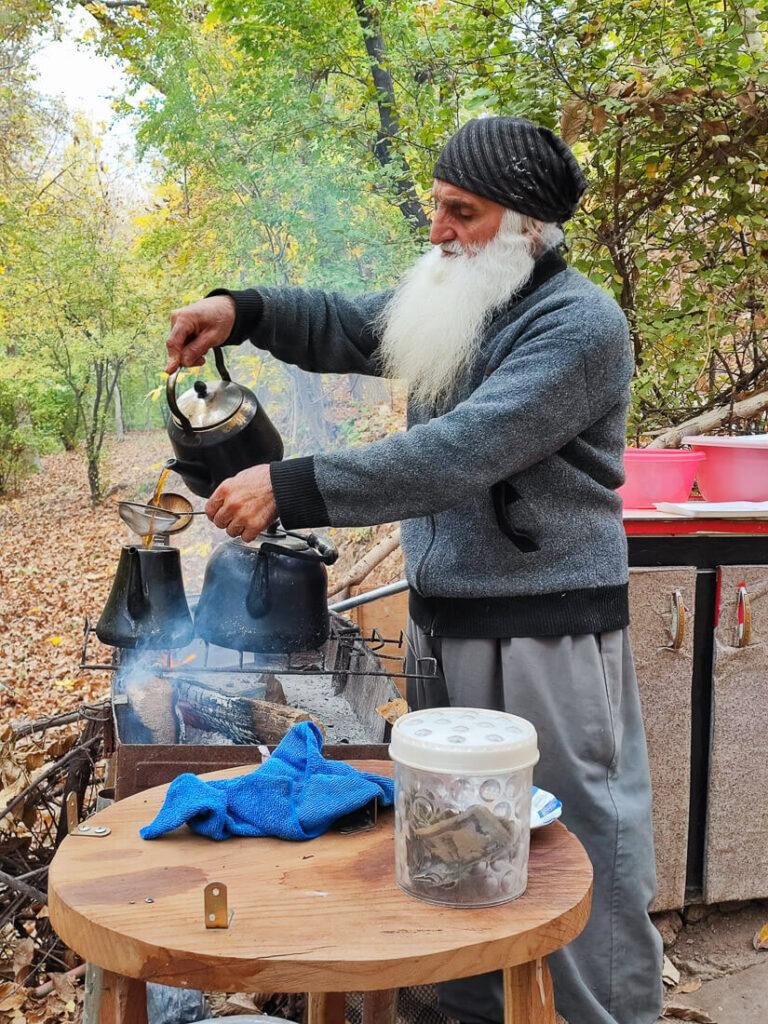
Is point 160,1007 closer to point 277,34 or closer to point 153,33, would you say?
point 277,34

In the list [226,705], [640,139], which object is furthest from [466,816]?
[640,139]

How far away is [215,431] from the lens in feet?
6.68

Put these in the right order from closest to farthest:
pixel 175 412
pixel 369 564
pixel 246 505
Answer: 1. pixel 246 505
2. pixel 175 412
3. pixel 369 564

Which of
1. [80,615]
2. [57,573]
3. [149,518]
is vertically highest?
[149,518]

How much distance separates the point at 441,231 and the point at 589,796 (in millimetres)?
1231

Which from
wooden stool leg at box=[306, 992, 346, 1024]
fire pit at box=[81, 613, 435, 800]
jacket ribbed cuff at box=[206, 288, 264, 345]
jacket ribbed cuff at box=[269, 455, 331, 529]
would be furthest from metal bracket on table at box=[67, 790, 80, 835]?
jacket ribbed cuff at box=[269, 455, 331, 529]

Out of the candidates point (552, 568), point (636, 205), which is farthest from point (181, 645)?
point (636, 205)

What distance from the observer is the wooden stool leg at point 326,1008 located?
1698 millimetres

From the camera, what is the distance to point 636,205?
3.84 meters

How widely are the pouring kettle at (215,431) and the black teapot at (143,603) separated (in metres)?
0.20

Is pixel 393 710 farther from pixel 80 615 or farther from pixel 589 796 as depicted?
pixel 80 615

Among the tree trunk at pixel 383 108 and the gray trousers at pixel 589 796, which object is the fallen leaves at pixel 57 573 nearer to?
the tree trunk at pixel 383 108

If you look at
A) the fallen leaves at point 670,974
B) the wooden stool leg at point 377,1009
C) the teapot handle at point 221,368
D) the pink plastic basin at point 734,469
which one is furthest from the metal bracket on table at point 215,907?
the pink plastic basin at point 734,469

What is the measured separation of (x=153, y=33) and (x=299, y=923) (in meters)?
8.38
